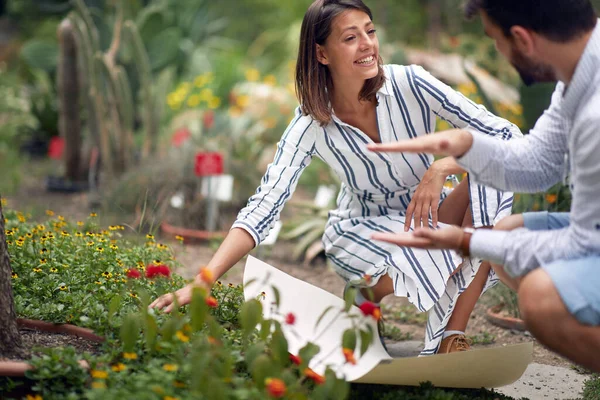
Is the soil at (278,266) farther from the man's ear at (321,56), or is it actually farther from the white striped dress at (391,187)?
the man's ear at (321,56)

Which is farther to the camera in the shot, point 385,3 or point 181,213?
point 385,3

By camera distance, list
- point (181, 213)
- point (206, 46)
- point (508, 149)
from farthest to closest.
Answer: point (206, 46)
point (181, 213)
point (508, 149)

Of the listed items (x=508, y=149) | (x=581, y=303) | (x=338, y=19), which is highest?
(x=338, y=19)

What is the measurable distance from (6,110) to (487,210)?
227 inches

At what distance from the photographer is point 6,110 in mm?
7203

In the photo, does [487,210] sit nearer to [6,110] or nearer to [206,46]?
[6,110]

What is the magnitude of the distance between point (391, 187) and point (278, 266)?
5.49 feet

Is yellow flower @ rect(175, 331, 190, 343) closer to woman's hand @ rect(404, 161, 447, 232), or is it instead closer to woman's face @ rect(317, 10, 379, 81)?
woman's hand @ rect(404, 161, 447, 232)

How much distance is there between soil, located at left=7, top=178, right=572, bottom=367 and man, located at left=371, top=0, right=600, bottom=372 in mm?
1076

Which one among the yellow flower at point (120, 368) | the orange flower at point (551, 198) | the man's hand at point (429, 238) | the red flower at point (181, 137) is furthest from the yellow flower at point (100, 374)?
the red flower at point (181, 137)

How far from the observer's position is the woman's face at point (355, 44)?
266 centimetres

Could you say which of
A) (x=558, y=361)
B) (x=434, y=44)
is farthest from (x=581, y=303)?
(x=434, y=44)

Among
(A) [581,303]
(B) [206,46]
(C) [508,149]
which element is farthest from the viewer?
(B) [206,46]

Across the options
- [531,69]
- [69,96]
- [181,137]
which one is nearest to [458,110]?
[531,69]
